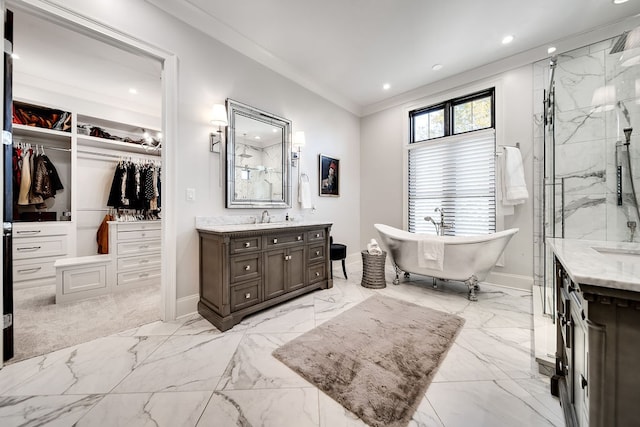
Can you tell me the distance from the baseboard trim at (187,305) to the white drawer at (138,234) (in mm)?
1561

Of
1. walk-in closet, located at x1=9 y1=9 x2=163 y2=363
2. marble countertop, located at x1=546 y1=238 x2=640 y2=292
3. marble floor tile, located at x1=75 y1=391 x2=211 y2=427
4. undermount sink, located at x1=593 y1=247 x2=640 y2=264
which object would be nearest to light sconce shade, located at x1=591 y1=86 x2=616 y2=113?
undermount sink, located at x1=593 y1=247 x2=640 y2=264

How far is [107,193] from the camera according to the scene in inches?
144

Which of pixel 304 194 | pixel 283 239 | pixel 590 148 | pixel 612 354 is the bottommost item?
pixel 612 354

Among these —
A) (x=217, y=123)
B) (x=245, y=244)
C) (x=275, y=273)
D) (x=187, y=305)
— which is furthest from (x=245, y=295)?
(x=217, y=123)

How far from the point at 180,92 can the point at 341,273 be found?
3.10m

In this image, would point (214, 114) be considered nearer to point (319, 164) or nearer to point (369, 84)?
point (319, 164)

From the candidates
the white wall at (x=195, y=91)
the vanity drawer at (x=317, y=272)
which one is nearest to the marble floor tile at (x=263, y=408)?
the white wall at (x=195, y=91)

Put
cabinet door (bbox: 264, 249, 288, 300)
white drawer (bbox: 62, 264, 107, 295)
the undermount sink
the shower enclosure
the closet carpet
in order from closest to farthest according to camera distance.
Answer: the undermount sink → the closet carpet → the shower enclosure → cabinet door (bbox: 264, 249, 288, 300) → white drawer (bbox: 62, 264, 107, 295)

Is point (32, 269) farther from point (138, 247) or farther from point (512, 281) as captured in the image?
point (512, 281)

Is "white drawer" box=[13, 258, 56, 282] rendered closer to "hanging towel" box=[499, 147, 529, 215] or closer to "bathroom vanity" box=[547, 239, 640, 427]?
"bathroom vanity" box=[547, 239, 640, 427]

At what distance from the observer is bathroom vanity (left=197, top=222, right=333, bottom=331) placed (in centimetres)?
201

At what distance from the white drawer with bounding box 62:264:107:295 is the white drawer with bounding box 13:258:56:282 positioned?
0.80 metres

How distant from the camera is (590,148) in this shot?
221cm

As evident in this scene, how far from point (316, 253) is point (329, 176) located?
155 cm
